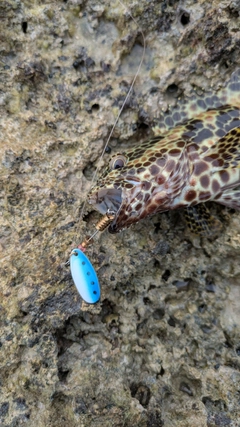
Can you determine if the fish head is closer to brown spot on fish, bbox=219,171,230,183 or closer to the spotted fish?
the spotted fish

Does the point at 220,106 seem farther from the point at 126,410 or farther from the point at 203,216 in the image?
the point at 126,410

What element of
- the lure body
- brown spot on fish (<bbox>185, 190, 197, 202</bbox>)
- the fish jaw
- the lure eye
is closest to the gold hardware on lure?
the fish jaw

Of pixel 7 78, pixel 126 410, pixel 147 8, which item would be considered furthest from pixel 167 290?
pixel 147 8

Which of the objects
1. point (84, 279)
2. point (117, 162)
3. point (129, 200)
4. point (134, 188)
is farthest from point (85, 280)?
point (117, 162)

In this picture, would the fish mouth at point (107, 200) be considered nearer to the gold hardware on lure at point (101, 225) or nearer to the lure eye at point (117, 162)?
the gold hardware on lure at point (101, 225)

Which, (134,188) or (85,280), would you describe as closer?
(85,280)

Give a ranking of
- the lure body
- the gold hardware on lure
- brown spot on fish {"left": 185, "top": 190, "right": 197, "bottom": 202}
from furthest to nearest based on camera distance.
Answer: brown spot on fish {"left": 185, "top": 190, "right": 197, "bottom": 202} → the gold hardware on lure → the lure body

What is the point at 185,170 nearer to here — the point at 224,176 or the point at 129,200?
the point at 224,176
